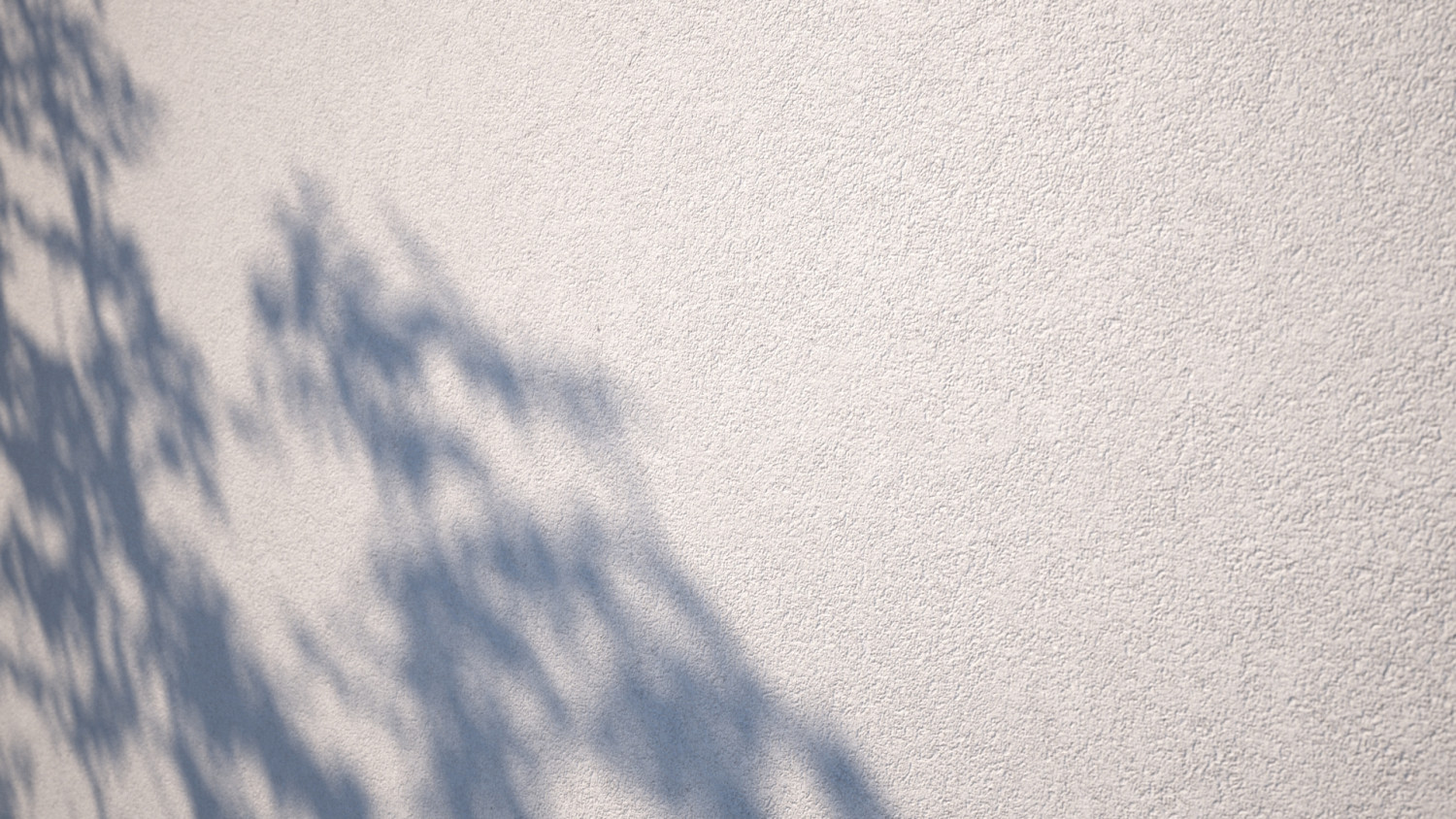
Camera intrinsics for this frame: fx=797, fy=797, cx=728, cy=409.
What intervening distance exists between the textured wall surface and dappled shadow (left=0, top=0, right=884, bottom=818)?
Result: 0.07ft

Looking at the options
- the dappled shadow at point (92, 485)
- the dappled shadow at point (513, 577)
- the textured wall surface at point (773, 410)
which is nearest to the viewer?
the textured wall surface at point (773, 410)

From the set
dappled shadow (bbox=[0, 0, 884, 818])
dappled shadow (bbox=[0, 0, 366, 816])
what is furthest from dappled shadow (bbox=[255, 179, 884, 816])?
dappled shadow (bbox=[0, 0, 366, 816])

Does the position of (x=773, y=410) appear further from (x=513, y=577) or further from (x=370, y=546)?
(x=370, y=546)

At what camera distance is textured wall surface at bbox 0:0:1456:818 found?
5.88 ft

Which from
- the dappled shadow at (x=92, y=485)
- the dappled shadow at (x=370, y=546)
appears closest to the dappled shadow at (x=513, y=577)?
the dappled shadow at (x=370, y=546)

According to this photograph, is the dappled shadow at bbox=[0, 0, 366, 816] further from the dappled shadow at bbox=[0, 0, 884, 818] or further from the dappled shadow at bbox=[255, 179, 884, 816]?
the dappled shadow at bbox=[255, 179, 884, 816]

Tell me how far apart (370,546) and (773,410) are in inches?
62.8

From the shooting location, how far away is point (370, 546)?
286 centimetres

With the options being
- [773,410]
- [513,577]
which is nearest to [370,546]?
[513,577]

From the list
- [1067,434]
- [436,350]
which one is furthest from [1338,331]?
[436,350]

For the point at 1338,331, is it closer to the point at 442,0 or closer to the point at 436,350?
the point at 436,350

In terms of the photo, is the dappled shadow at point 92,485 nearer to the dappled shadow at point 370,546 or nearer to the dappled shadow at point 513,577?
the dappled shadow at point 370,546

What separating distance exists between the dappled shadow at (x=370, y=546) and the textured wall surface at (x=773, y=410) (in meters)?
0.02

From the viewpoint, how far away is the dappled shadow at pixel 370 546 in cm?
244
